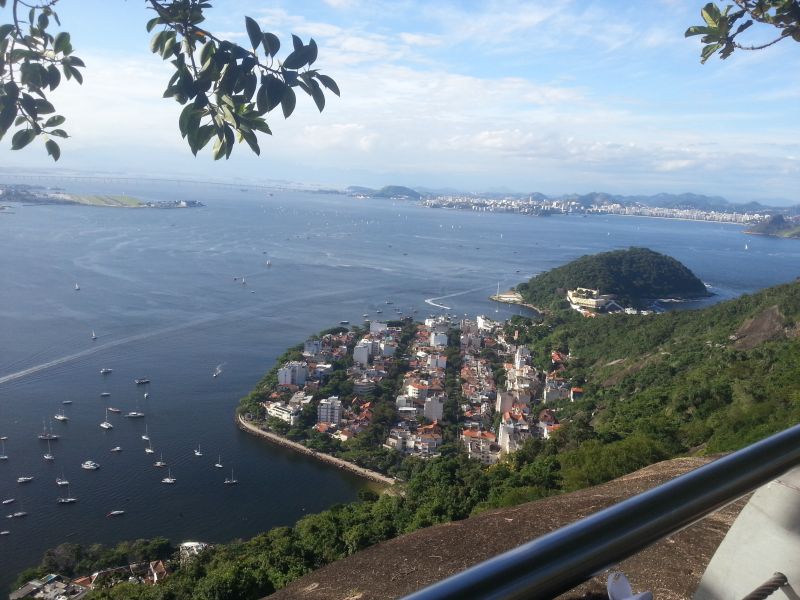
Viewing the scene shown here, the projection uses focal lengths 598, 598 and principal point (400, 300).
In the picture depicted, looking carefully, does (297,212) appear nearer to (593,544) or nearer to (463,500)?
(463,500)

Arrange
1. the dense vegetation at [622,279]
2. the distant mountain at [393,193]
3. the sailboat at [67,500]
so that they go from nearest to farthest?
the sailboat at [67,500] → the dense vegetation at [622,279] → the distant mountain at [393,193]

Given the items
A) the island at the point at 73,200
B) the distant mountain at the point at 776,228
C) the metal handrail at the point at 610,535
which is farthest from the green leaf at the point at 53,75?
the distant mountain at the point at 776,228

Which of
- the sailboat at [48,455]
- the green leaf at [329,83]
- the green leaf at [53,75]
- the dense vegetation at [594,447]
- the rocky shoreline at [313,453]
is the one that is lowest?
the rocky shoreline at [313,453]

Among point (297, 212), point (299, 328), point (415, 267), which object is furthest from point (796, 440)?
point (297, 212)

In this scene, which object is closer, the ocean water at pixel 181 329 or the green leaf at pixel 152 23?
the green leaf at pixel 152 23

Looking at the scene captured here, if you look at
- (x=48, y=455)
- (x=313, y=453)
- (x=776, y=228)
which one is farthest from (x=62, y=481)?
(x=776, y=228)

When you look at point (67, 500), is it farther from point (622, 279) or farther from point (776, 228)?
point (776, 228)

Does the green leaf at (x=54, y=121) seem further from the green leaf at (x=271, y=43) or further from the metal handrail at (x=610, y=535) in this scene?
the metal handrail at (x=610, y=535)

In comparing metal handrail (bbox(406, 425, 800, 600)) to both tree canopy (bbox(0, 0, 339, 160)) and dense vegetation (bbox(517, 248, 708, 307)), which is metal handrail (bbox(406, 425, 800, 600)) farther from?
dense vegetation (bbox(517, 248, 708, 307))
